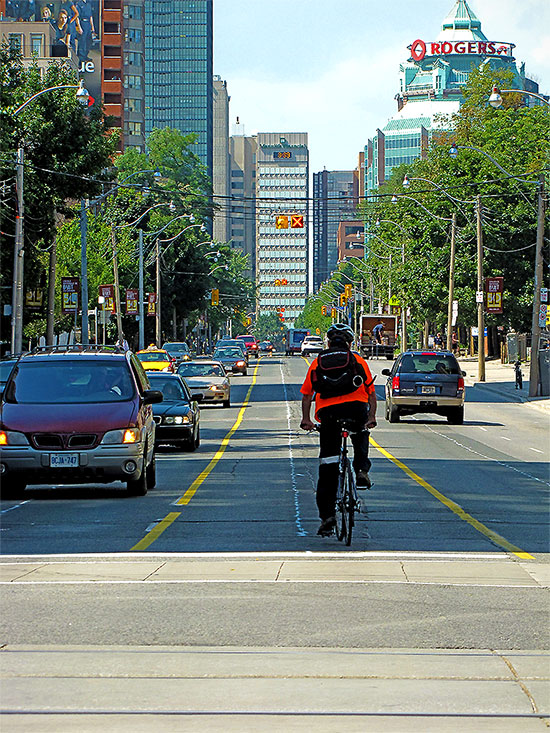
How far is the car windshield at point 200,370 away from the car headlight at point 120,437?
2713cm

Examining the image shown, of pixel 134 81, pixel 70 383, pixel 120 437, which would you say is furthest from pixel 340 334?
pixel 134 81

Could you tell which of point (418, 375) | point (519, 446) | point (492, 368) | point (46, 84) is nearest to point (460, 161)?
point (492, 368)

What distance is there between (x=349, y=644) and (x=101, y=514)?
7.50 meters

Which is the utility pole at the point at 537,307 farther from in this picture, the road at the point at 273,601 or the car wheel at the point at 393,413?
the road at the point at 273,601

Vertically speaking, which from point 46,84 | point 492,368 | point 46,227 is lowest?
point 492,368

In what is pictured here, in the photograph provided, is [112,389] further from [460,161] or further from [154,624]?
[460,161]

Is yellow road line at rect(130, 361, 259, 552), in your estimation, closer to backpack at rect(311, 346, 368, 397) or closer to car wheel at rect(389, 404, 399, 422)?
backpack at rect(311, 346, 368, 397)

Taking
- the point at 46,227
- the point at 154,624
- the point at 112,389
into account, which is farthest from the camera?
the point at 46,227

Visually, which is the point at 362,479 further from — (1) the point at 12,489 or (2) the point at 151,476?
(2) the point at 151,476

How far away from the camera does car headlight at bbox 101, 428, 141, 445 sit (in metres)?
16.0

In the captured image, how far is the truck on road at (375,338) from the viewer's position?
318ft

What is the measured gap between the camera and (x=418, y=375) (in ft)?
109

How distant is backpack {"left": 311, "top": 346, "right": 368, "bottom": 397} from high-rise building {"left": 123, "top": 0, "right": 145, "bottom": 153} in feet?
523

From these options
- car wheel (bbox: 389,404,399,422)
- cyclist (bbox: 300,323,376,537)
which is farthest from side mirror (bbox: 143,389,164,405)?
car wheel (bbox: 389,404,399,422)
